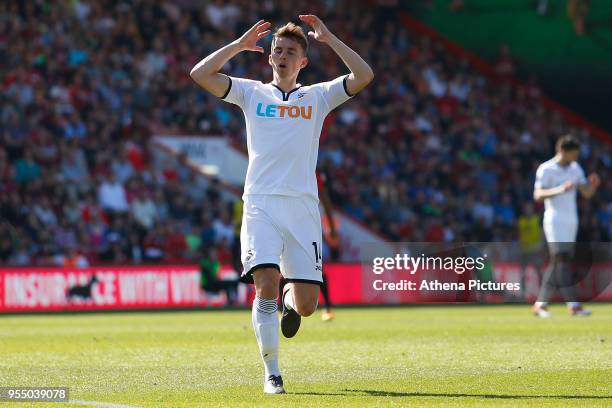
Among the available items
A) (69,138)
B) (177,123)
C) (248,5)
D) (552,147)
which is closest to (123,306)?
(69,138)

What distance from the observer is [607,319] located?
17.7 meters

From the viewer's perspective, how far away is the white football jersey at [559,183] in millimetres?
18359

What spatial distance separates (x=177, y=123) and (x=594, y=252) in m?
9.59

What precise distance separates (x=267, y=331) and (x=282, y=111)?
5.23 ft

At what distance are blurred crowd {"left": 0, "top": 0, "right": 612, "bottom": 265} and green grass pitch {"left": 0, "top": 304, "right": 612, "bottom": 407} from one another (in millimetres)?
6737

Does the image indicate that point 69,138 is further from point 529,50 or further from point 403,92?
point 529,50

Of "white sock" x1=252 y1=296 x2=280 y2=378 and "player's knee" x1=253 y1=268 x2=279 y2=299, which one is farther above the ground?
"player's knee" x1=253 y1=268 x2=279 y2=299

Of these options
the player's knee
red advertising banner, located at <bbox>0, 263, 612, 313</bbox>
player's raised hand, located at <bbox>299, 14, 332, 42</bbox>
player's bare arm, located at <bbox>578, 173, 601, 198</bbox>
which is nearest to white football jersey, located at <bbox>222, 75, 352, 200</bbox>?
player's raised hand, located at <bbox>299, 14, 332, 42</bbox>

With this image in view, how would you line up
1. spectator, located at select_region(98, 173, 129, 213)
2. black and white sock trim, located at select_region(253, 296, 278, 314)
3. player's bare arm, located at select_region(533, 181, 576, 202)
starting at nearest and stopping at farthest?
black and white sock trim, located at select_region(253, 296, 278, 314) < player's bare arm, located at select_region(533, 181, 576, 202) < spectator, located at select_region(98, 173, 129, 213)

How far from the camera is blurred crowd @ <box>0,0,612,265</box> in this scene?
25.3 metres

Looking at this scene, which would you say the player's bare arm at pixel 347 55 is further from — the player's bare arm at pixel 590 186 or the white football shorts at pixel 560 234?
the white football shorts at pixel 560 234

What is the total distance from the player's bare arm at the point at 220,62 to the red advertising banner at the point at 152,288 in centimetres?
1318

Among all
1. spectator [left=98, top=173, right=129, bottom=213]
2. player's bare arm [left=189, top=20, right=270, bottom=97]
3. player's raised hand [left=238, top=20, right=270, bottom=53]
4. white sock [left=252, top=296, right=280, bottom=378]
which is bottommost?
white sock [left=252, top=296, right=280, bottom=378]

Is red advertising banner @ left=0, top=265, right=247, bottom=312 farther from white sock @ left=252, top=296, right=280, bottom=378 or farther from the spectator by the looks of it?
white sock @ left=252, top=296, right=280, bottom=378
